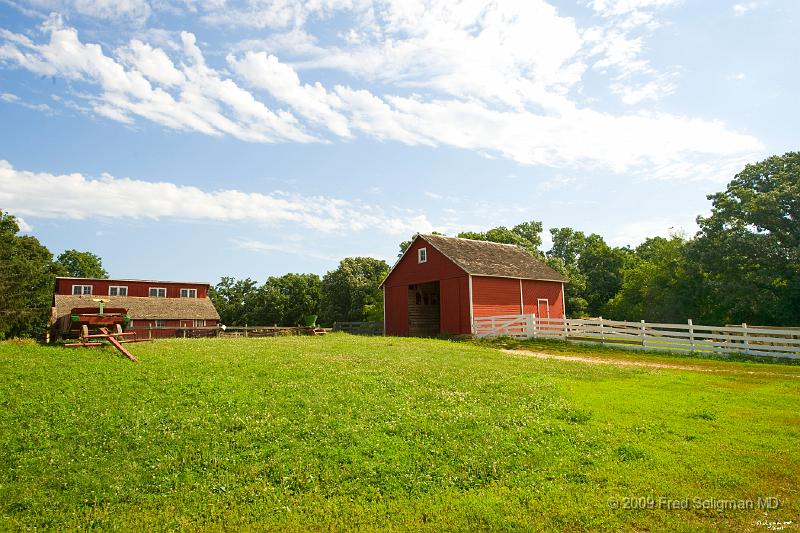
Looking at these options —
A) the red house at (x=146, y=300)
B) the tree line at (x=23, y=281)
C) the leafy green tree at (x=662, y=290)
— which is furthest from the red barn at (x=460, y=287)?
the tree line at (x=23, y=281)

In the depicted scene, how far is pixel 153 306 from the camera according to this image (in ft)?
161

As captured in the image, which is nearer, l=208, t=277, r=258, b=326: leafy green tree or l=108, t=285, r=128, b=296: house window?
l=108, t=285, r=128, b=296: house window

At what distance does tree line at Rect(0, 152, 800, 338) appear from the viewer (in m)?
34.2

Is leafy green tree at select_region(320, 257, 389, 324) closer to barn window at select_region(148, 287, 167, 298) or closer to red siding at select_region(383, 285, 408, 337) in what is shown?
barn window at select_region(148, 287, 167, 298)

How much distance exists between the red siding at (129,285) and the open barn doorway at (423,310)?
29.0m

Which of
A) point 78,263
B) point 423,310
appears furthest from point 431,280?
point 78,263

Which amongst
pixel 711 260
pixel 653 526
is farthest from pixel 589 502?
pixel 711 260

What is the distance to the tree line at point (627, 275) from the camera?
34.2 metres

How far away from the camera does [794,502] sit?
6031 mm

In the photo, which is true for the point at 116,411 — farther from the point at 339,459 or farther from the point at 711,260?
the point at 711,260

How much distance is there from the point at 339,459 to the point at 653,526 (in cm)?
406

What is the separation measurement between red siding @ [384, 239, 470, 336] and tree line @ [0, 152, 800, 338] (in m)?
14.7

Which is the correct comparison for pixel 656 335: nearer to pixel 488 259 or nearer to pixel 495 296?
pixel 495 296

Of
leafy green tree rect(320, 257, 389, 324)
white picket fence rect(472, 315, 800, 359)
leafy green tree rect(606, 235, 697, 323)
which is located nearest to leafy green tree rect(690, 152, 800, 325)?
leafy green tree rect(606, 235, 697, 323)
